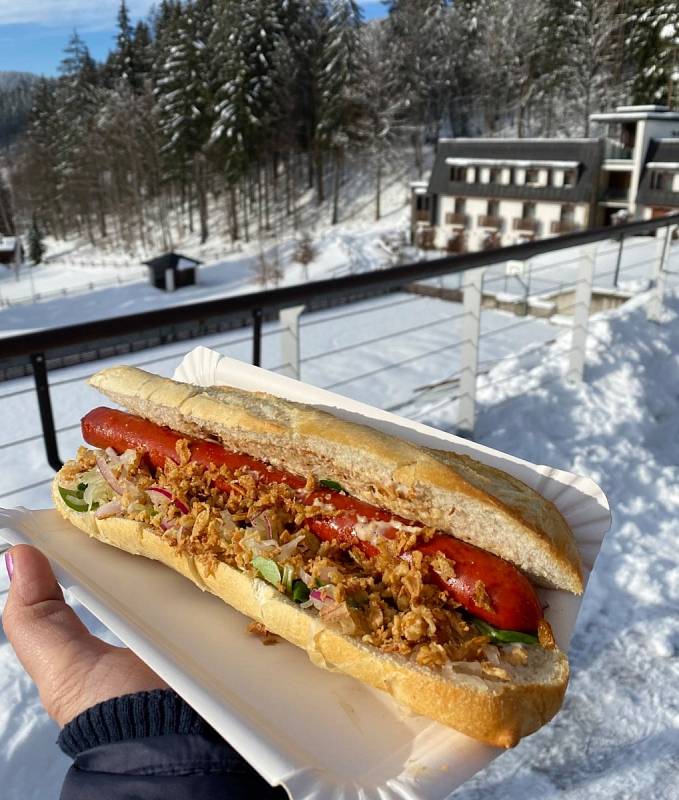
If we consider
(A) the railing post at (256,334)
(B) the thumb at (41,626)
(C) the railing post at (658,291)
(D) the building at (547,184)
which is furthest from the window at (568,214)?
(B) the thumb at (41,626)

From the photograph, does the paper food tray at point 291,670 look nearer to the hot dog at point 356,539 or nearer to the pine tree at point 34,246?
the hot dog at point 356,539

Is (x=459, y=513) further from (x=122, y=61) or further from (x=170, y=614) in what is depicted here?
(x=122, y=61)

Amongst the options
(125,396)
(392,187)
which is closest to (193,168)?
(392,187)

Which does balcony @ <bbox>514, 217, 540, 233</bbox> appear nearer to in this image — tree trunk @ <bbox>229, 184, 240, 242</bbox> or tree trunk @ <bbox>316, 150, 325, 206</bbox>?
tree trunk @ <bbox>316, 150, 325, 206</bbox>

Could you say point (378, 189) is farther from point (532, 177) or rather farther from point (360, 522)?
point (360, 522)

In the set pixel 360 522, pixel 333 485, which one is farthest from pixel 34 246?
pixel 360 522

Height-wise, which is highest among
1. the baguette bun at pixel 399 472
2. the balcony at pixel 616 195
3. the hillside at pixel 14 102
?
the hillside at pixel 14 102
